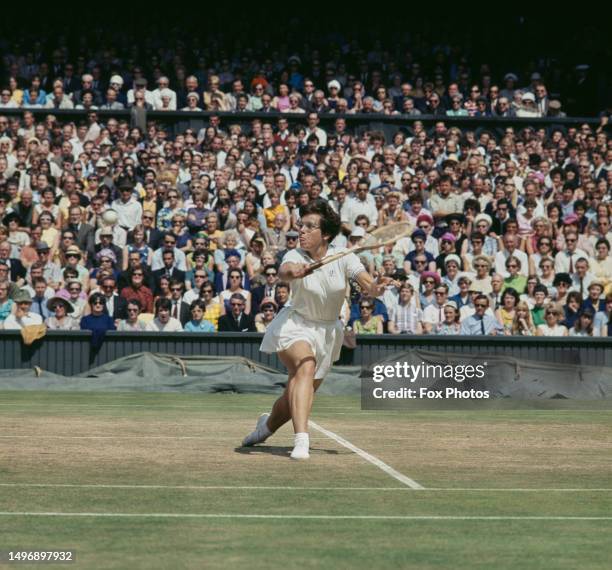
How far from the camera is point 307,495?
26.1 ft

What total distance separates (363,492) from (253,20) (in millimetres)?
24090

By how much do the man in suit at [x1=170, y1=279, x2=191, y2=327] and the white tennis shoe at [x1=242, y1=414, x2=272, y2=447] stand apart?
29.8ft

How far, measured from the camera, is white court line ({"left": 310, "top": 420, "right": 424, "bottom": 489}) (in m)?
8.66

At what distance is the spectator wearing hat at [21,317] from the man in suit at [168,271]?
6.26 ft

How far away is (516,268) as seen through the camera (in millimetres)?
20547

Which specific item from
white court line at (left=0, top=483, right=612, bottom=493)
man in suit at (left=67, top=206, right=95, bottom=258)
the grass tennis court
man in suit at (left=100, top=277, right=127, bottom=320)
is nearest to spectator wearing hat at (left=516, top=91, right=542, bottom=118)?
man in suit at (left=67, top=206, right=95, bottom=258)

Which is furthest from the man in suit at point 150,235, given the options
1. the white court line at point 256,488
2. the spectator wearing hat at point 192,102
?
the white court line at point 256,488

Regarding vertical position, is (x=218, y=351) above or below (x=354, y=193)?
below

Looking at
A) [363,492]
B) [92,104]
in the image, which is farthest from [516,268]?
[363,492]

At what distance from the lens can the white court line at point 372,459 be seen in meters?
8.66

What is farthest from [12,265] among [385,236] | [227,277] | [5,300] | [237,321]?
[385,236]

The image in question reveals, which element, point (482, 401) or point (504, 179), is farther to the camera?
point (504, 179)

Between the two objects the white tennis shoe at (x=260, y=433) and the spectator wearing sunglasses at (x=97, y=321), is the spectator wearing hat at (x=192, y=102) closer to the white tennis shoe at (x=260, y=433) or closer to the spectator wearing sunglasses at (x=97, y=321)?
the spectator wearing sunglasses at (x=97, y=321)

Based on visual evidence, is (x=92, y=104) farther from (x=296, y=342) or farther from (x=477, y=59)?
(x=296, y=342)
